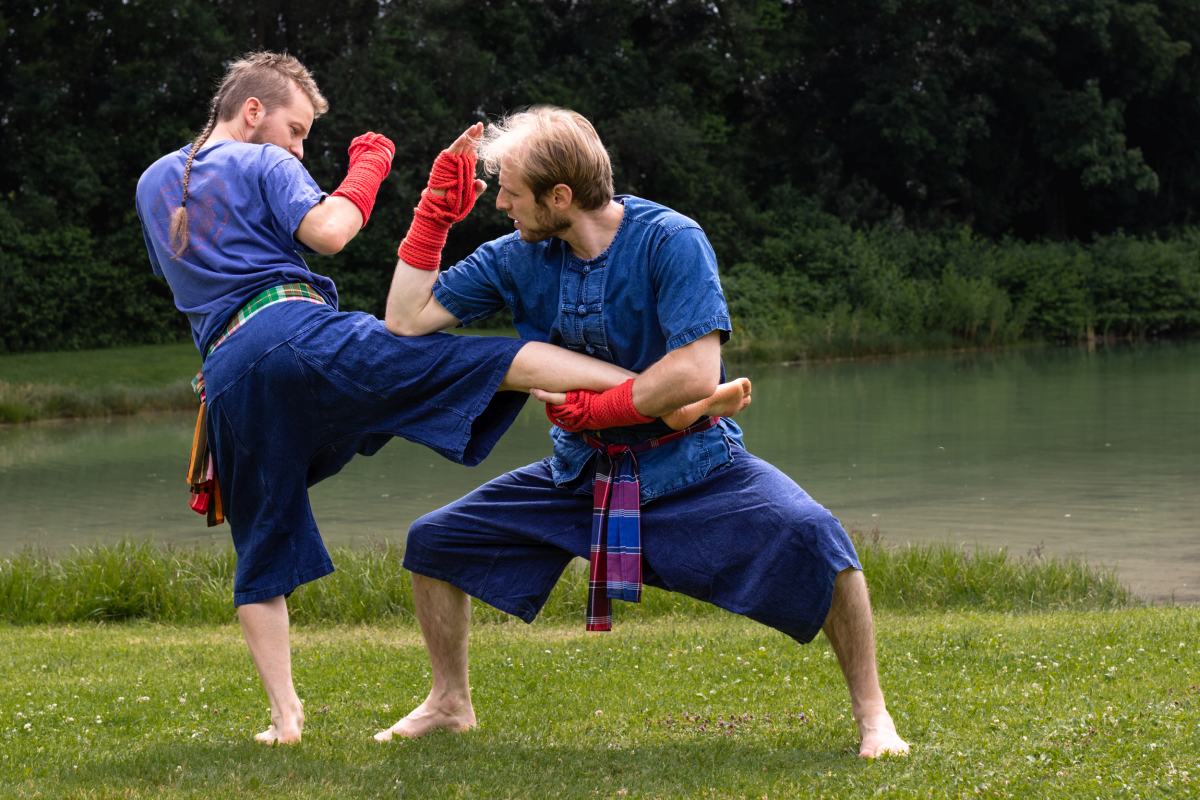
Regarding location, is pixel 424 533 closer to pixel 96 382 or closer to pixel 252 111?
pixel 252 111

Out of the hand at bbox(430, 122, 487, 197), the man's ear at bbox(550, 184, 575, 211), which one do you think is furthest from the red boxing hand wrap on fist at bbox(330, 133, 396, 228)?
the man's ear at bbox(550, 184, 575, 211)

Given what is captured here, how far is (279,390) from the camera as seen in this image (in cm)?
449

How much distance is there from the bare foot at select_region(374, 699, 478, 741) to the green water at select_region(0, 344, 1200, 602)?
15.7 feet

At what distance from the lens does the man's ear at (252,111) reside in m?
4.78

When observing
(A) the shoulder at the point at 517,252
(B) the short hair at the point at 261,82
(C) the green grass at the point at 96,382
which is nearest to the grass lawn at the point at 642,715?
(A) the shoulder at the point at 517,252

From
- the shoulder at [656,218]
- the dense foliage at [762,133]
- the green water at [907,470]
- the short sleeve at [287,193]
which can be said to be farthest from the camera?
the dense foliage at [762,133]

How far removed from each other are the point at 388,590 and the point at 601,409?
4.12m

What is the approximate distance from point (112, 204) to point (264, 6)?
5.60 m

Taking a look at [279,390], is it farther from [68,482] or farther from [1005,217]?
[1005,217]

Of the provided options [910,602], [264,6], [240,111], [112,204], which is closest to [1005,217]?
[264,6]

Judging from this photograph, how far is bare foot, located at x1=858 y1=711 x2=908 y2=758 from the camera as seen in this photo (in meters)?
4.32

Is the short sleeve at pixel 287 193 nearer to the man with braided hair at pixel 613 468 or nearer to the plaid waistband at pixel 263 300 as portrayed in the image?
the plaid waistband at pixel 263 300

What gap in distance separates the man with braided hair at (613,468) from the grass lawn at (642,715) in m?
0.33

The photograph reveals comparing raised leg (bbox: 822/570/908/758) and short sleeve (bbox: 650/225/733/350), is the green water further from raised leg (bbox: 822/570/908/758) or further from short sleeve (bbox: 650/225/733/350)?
short sleeve (bbox: 650/225/733/350)
